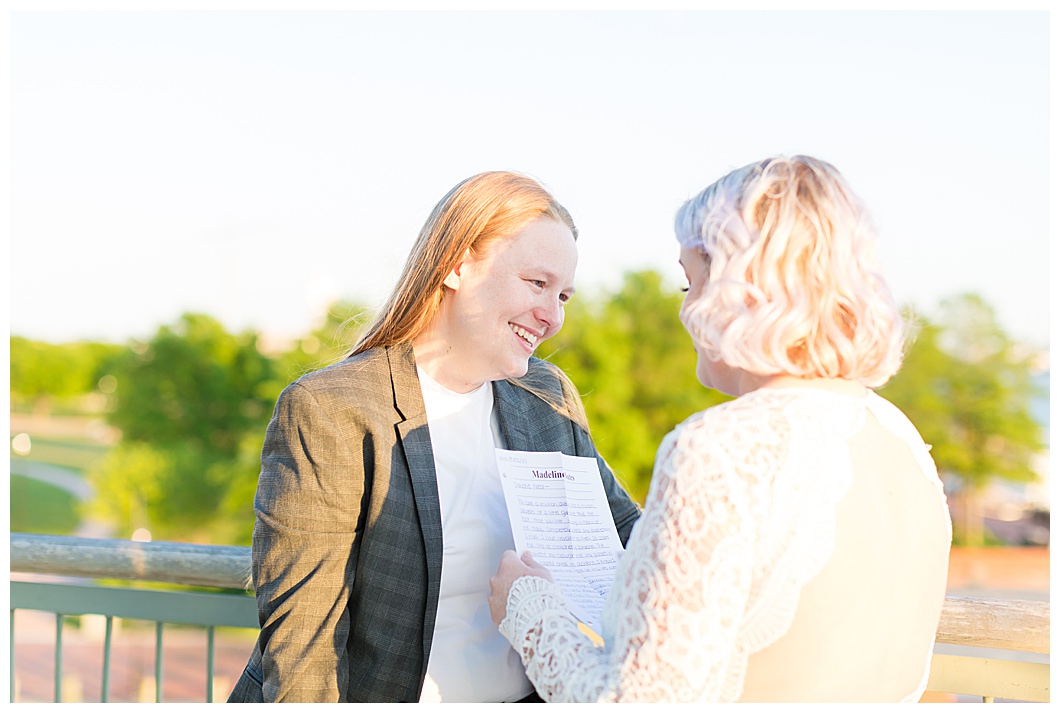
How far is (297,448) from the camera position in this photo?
197 cm

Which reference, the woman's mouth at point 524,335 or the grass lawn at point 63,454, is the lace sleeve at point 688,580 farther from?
the grass lawn at point 63,454

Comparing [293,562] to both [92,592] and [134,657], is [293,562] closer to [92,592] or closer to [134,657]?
[92,592]

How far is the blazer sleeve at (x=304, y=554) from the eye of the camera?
6.31 ft

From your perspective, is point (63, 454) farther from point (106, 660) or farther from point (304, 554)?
point (304, 554)

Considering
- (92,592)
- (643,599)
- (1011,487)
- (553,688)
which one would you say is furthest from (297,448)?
(1011,487)

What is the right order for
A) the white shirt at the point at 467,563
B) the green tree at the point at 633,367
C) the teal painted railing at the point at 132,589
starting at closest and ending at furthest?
1. the white shirt at the point at 467,563
2. the teal painted railing at the point at 132,589
3. the green tree at the point at 633,367

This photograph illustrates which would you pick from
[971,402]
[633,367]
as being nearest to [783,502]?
[633,367]

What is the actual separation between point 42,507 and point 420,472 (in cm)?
5523

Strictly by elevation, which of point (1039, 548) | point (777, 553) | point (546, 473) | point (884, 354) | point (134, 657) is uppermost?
point (884, 354)

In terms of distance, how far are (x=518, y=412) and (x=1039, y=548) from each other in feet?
146

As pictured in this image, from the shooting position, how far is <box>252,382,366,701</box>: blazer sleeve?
1.92m

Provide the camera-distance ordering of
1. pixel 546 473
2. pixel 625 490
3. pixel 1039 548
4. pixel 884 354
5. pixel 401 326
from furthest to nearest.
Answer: pixel 1039 548
pixel 625 490
pixel 401 326
pixel 546 473
pixel 884 354

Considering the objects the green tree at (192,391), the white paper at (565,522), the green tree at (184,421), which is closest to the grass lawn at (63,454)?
the green tree at (184,421)

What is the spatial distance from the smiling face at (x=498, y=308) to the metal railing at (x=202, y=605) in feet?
2.64
